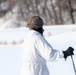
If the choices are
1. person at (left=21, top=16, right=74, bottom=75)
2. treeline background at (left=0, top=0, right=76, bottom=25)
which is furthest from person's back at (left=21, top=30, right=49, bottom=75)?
treeline background at (left=0, top=0, right=76, bottom=25)

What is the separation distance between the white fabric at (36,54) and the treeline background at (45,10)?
22.1 meters

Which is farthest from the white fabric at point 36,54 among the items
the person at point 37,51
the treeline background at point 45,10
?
the treeline background at point 45,10

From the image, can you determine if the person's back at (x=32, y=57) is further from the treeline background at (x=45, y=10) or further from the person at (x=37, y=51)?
the treeline background at (x=45, y=10)

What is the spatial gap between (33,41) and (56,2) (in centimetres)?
2438

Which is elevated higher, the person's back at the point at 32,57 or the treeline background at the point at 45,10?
the person's back at the point at 32,57

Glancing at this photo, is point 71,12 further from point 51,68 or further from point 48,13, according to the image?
point 51,68

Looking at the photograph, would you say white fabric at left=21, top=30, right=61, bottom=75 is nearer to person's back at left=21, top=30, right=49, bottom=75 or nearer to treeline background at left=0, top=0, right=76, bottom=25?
person's back at left=21, top=30, right=49, bottom=75

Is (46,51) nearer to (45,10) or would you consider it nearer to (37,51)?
(37,51)

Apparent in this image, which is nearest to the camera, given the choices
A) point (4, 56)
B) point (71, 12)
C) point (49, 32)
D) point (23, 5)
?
point (4, 56)

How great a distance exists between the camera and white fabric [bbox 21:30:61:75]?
3674 mm

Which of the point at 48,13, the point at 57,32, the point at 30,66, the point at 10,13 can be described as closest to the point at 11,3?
the point at 10,13

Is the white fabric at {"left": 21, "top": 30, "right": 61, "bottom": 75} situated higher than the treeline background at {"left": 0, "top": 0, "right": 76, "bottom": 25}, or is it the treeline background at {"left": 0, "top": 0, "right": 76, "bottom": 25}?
the white fabric at {"left": 21, "top": 30, "right": 61, "bottom": 75}

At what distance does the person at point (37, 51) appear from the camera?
12.1ft

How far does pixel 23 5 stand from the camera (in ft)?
96.1
